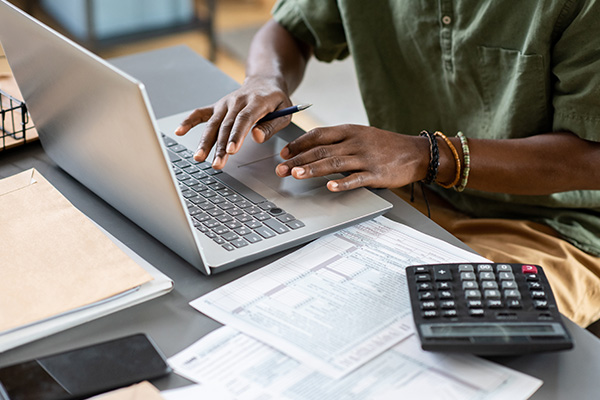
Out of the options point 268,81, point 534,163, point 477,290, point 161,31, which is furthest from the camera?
point 161,31

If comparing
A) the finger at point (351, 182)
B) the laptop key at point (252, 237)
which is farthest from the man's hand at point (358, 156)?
the laptop key at point (252, 237)

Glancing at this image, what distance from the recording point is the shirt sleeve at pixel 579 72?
3.03 ft

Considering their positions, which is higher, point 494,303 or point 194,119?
point 194,119

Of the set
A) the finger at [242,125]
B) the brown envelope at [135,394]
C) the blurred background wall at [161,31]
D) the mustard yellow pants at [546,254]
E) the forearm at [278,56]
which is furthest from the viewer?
the blurred background wall at [161,31]

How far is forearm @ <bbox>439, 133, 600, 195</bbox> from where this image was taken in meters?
0.96

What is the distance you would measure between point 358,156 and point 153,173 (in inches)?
12.3

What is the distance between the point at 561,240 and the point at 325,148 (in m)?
0.44

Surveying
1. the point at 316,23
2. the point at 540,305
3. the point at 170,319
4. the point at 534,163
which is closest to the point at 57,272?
the point at 170,319

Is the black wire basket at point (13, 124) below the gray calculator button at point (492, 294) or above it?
above

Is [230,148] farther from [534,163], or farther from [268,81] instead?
[534,163]

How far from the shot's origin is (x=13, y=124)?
3.19ft

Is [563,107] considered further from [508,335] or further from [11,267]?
[11,267]

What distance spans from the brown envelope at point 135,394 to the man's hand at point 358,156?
1.17ft

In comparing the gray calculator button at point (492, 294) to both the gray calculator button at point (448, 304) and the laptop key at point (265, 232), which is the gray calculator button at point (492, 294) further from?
the laptop key at point (265, 232)
